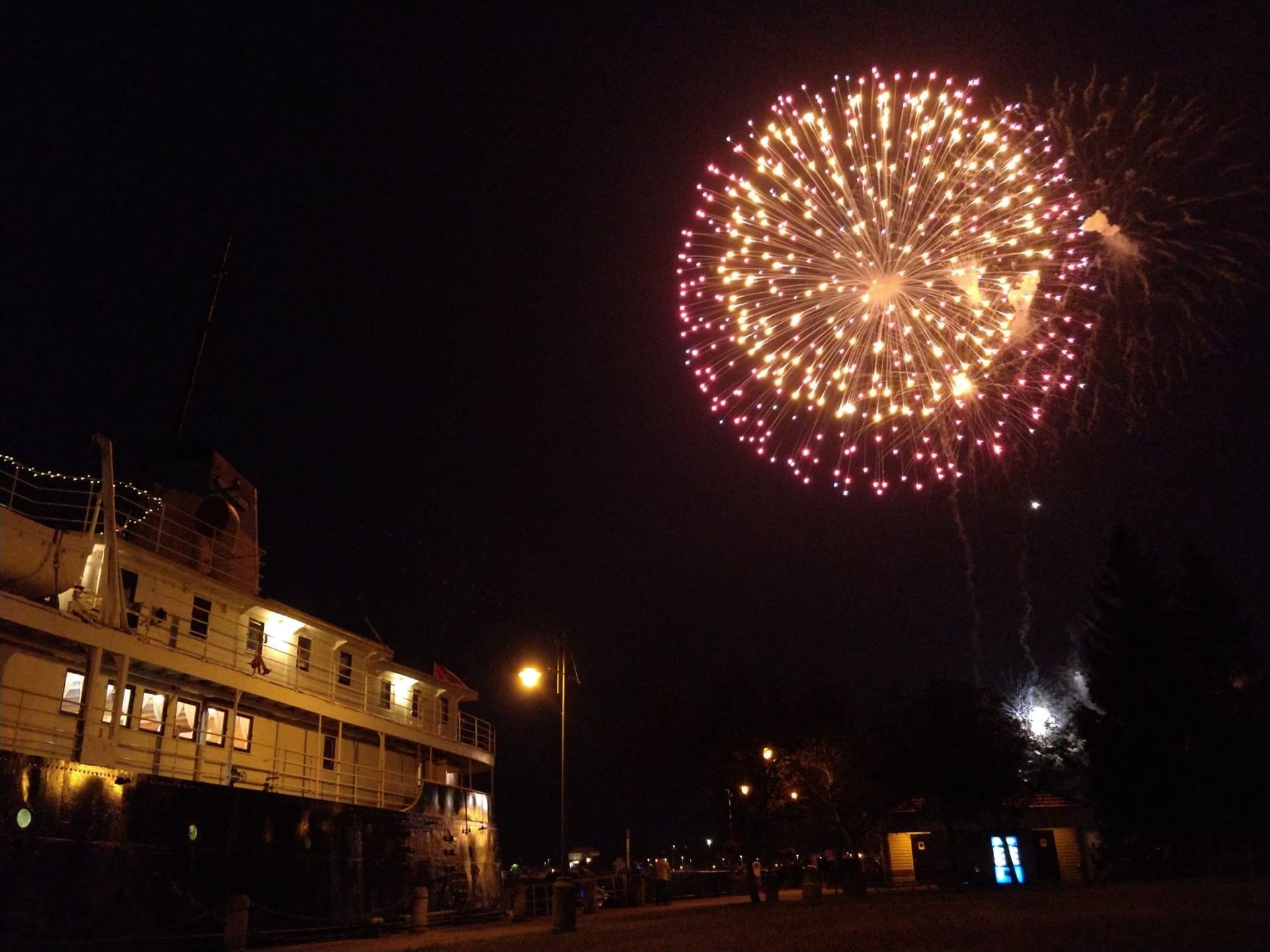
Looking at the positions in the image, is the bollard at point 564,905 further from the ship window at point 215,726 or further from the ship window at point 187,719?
the ship window at point 187,719

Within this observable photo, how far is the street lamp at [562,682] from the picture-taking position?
18875mm

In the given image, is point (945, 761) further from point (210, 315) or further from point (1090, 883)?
point (210, 315)

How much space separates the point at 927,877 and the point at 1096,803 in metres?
7.23

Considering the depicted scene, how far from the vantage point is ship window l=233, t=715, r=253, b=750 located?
19.0m

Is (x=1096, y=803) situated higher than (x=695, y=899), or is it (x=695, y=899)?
(x=1096, y=803)

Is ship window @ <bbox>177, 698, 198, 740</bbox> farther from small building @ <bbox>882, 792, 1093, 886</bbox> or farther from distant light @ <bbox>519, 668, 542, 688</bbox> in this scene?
small building @ <bbox>882, 792, 1093, 886</bbox>

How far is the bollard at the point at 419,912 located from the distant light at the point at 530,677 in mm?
5225

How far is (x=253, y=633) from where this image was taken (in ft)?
67.5

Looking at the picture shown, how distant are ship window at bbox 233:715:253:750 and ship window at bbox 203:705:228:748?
272mm

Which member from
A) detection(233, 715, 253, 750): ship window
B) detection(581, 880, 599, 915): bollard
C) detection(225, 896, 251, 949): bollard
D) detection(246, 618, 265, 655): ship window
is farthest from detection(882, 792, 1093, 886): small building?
detection(225, 896, 251, 949): bollard

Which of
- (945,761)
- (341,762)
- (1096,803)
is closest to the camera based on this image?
(341,762)

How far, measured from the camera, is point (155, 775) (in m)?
14.8

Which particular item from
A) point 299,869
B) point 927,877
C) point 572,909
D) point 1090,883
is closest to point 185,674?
point 299,869

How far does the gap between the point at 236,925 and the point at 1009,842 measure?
30665mm
